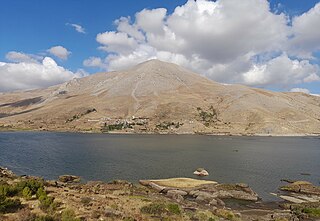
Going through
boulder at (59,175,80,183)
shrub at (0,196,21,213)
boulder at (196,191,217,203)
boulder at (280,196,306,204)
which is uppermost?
shrub at (0,196,21,213)

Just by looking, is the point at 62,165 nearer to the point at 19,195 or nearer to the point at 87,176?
the point at 87,176

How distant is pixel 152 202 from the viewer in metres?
38.2

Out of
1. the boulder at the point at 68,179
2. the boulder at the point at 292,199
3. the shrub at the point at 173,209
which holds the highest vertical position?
the shrub at the point at 173,209

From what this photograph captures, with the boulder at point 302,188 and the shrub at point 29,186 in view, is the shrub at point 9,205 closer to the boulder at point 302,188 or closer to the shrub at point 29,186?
the shrub at point 29,186

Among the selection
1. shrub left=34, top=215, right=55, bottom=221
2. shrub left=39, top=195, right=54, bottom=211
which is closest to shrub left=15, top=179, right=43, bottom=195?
shrub left=39, top=195, right=54, bottom=211

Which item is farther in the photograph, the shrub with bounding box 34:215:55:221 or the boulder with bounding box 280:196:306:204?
the boulder with bounding box 280:196:306:204

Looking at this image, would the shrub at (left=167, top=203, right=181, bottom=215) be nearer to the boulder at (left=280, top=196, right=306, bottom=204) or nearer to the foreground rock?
the foreground rock

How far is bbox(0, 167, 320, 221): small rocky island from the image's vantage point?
27.4m

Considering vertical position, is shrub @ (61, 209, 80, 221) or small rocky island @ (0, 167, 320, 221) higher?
shrub @ (61, 209, 80, 221)

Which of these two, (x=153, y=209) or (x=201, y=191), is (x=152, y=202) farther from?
(x=201, y=191)

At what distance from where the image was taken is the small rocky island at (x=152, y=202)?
27.4m

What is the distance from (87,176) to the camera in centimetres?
6700

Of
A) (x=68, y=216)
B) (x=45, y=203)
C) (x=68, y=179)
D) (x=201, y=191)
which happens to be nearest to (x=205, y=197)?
(x=201, y=191)

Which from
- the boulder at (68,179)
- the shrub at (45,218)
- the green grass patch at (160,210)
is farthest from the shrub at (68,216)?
the boulder at (68,179)
